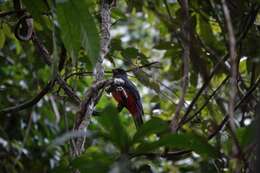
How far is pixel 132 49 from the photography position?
1886 millimetres

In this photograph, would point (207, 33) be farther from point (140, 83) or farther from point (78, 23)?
point (78, 23)

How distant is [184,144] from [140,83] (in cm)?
120

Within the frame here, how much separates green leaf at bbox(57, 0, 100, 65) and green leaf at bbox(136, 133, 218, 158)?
8.6 inches

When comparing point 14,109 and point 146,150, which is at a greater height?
point 146,150

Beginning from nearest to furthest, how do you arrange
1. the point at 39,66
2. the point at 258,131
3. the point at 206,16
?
the point at 258,131
the point at 206,16
the point at 39,66

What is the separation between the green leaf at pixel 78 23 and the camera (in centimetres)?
102

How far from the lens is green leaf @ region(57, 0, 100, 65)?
1.02 metres

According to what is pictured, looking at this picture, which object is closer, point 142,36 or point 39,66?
point 39,66

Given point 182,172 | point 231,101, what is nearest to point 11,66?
point 182,172

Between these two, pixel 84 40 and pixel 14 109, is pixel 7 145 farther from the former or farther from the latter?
pixel 84 40

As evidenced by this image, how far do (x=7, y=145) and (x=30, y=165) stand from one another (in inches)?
11.3

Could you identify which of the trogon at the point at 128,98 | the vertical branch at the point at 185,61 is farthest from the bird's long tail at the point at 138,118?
the vertical branch at the point at 185,61

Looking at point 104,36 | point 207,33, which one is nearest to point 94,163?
point 104,36

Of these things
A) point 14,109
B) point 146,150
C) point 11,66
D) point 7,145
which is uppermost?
point 146,150
